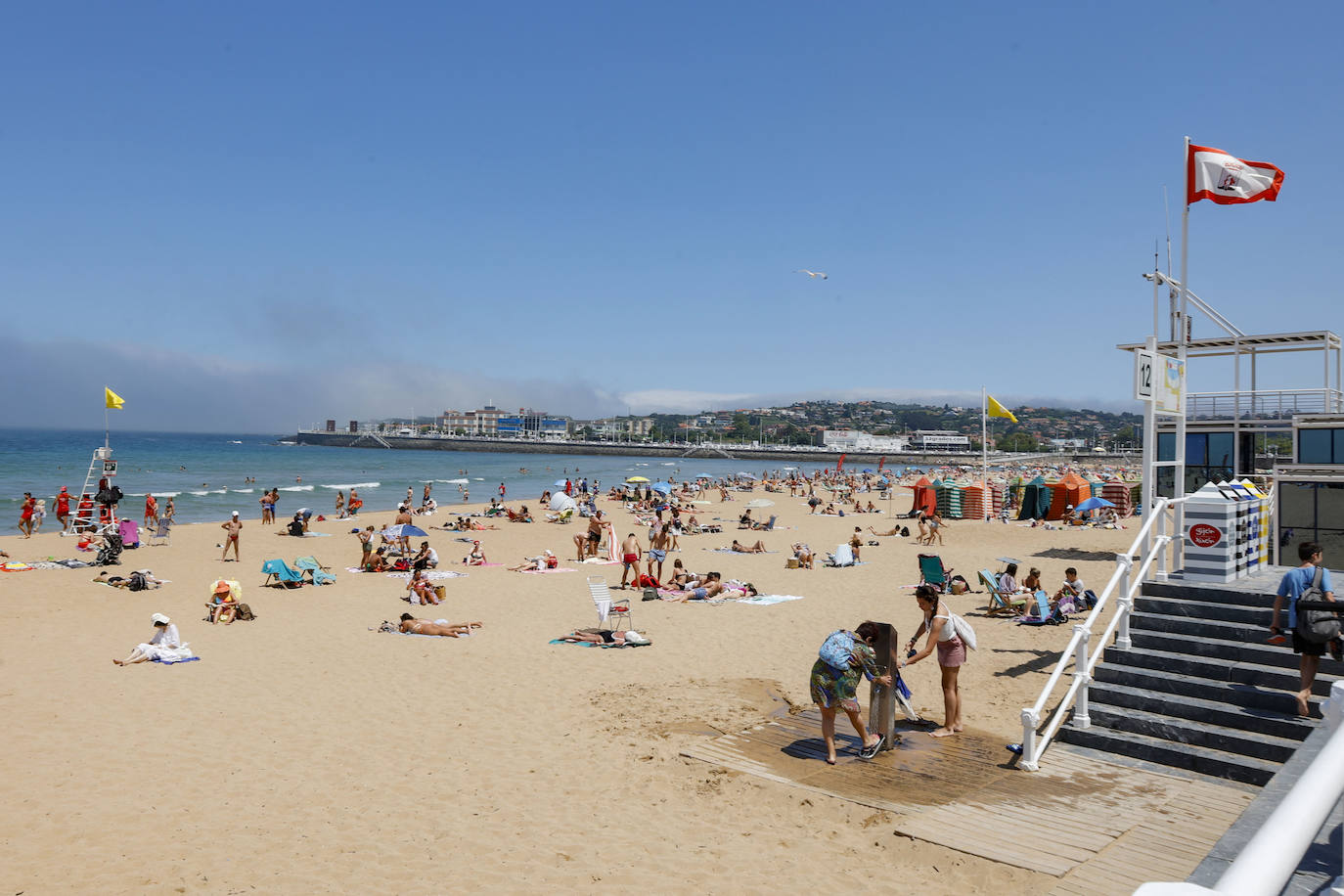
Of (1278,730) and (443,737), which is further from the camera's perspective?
(443,737)

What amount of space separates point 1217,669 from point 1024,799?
231 centimetres

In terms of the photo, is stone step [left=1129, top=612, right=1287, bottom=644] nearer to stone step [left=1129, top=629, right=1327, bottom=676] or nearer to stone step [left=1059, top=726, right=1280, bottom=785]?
stone step [left=1129, top=629, right=1327, bottom=676]

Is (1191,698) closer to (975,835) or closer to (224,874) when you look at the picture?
(975,835)

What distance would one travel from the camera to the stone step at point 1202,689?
6434 mm

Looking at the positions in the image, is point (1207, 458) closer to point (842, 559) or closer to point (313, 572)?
point (842, 559)

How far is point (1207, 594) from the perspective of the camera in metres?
7.73

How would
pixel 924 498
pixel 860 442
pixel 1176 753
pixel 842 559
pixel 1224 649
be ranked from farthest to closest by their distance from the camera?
pixel 860 442 < pixel 924 498 < pixel 842 559 < pixel 1224 649 < pixel 1176 753

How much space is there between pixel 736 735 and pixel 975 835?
256cm

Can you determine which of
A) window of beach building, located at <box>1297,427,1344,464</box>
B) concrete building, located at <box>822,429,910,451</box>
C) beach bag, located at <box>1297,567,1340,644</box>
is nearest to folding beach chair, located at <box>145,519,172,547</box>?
beach bag, located at <box>1297,567,1340,644</box>

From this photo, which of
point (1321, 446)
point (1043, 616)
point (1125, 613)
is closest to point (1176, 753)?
point (1125, 613)

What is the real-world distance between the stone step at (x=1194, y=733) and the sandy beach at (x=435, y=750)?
1.03m

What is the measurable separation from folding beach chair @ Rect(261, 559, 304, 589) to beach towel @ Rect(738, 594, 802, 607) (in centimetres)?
890

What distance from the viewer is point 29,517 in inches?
973

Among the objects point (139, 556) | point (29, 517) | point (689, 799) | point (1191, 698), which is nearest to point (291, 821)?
point (689, 799)
